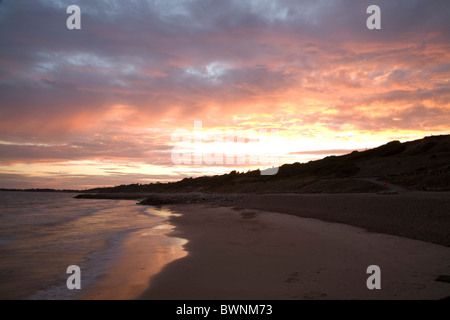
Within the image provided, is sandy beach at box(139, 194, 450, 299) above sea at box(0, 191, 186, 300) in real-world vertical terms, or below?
above

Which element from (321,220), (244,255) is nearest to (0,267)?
(244,255)

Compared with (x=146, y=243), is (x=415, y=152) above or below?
above

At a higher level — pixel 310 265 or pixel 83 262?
pixel 310 265

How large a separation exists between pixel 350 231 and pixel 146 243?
32.0 feet

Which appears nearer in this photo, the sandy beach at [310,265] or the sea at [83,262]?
the sandy beach at [310,265]

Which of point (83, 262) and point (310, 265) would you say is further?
point (83, 262)

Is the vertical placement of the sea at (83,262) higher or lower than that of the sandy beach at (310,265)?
lower

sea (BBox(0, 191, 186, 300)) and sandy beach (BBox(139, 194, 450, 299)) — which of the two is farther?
sea (BBox(0, 191, 186, 300))

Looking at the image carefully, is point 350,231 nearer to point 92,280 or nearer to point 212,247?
point 212,247
